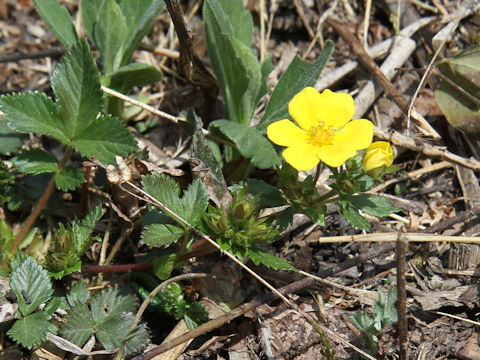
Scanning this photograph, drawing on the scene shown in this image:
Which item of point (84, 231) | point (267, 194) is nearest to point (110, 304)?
point (84, 231)

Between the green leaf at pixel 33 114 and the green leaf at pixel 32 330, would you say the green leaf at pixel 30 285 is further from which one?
the green leaf at pixel 33 114

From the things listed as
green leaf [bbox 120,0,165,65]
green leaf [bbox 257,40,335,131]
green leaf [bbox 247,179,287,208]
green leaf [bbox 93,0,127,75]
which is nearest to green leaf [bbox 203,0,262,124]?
green leaf [bbox 257,40,335,131]

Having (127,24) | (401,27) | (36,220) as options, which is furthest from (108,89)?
(401,27)

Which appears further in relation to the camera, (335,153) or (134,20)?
(134,20)

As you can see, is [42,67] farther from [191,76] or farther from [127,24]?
[191,76]

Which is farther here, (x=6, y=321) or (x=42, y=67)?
(x=42, y=67)

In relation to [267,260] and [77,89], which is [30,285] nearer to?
[77,89]

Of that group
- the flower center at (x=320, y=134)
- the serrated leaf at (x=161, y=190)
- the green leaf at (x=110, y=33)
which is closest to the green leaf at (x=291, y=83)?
the flower center at (x=320, y=134)
